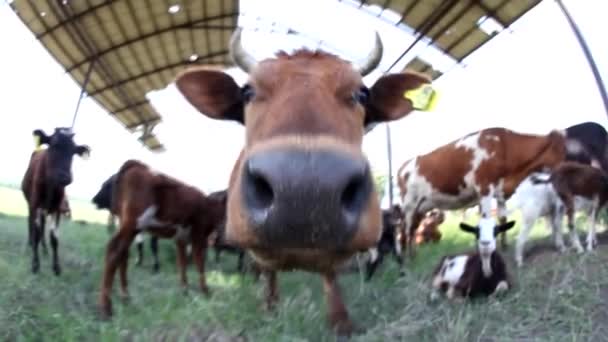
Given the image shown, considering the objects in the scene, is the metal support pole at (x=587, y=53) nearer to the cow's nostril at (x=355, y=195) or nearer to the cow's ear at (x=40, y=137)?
the cow's ear at (x=40, y=137)

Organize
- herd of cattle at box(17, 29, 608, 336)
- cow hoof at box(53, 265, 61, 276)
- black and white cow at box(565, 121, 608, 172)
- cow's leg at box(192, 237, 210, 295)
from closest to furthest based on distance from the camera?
herd of cattle at box(17, 29, 608, 336) → cow's leg at box(192, 237, 210, 295) → cow hoof at box(53, 265, 61, 276) → black and white cow at box(565, 121, 608, 172)

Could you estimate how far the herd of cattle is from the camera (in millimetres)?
2334

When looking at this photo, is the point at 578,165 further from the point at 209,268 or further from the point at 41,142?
the point at 41,142

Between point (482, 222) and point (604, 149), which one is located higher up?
point (604, 149)

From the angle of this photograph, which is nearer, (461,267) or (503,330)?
(503,330)

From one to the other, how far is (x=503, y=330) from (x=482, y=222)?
202 cm

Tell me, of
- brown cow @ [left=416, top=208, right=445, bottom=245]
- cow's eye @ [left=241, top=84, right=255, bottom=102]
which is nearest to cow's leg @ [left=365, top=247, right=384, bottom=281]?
brown cow @ [left=416, top=208, right=445, bottom=245]

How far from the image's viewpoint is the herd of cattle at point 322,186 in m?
2.33

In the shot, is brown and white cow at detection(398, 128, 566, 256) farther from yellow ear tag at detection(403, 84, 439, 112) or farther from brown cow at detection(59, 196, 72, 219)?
brown cow at detection(59, 196, 72, 219)

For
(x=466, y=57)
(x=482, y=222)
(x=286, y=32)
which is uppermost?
(x=286, y=32)

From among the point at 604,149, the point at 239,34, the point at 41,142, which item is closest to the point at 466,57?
the point at 604,149

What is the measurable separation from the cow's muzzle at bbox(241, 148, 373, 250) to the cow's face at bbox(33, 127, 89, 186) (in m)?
6.49

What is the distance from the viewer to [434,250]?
35.6 ft

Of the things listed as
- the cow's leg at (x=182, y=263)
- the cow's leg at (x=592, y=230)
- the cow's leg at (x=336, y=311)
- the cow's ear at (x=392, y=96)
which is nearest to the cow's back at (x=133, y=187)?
the cow's leg at (x=182, y=263)
